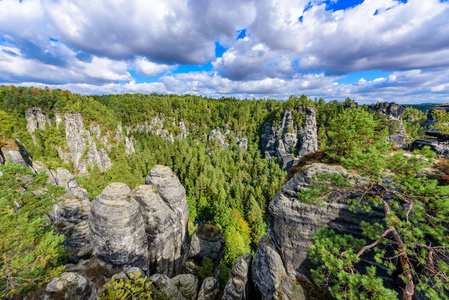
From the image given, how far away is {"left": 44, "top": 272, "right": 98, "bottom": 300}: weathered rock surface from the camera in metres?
8.05

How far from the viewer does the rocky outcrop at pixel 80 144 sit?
57344mm

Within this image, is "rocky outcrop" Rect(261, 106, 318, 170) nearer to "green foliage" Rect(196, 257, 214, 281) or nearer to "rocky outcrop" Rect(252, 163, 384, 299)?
"green foliage" Rect(196, 257, 214, 281)

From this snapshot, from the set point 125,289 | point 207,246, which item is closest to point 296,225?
point 125,289

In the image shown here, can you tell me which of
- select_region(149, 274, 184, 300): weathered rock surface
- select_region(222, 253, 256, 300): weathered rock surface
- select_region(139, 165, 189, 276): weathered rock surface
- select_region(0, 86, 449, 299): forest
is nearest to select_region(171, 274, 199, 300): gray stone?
select_region(139, 165, 189, 276): weathered rock surface

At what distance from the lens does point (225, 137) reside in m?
106

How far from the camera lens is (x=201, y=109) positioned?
436ft

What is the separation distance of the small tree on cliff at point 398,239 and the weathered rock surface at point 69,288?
11.7 metres

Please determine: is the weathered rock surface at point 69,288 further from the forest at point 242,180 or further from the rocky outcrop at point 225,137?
the rocky outcrop at point 225,137

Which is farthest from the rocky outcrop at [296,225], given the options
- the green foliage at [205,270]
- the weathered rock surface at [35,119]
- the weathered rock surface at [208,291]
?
the weathered rock surface at [35,119]

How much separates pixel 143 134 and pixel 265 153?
7675cm

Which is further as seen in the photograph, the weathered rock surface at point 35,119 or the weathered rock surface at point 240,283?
the weathered rock surface at point 35,119

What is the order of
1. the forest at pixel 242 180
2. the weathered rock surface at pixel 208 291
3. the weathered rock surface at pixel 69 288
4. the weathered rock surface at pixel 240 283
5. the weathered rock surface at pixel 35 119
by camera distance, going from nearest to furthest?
the forest at pixel 242 180
the weathered rock surface at pixel 69 288
the weathered rock surface at pixel 240 283
the weathered rock surface at pixel 208 291
the weathered rock surface at pixel 35 119

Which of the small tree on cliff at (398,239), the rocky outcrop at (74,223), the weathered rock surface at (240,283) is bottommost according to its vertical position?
the weathered rock surface at (240,283)

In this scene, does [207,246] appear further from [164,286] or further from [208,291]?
[164,286]
